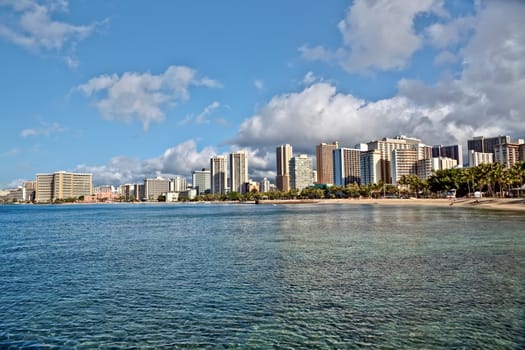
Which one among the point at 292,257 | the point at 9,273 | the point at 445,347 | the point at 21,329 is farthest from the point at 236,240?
the point at 445,347

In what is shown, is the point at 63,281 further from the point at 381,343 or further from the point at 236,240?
the point at 236,240

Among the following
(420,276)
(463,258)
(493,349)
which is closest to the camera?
(493,349)

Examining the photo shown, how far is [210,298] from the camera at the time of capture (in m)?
17.1

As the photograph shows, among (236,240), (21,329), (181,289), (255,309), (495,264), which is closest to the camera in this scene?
(21,329)

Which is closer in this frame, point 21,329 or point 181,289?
point 21,329

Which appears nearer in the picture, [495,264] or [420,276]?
[420,276]

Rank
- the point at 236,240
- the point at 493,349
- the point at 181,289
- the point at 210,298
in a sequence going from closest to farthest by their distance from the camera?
the point at 493,349
the point at 210,298
the point at 181,289
the point at 236,240

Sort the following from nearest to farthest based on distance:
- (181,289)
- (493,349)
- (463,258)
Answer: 1. (493,349)
2. (181,289)
3. (463,258)

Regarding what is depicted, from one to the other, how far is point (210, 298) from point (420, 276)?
1080 cm

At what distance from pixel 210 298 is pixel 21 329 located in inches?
272

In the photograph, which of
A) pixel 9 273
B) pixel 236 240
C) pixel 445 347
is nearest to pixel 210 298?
pixel 445 347

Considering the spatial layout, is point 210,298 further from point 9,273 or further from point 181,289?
point 9,273

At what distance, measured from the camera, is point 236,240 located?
3981 centimetres

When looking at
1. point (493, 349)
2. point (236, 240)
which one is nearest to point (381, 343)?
point (493, 349)
